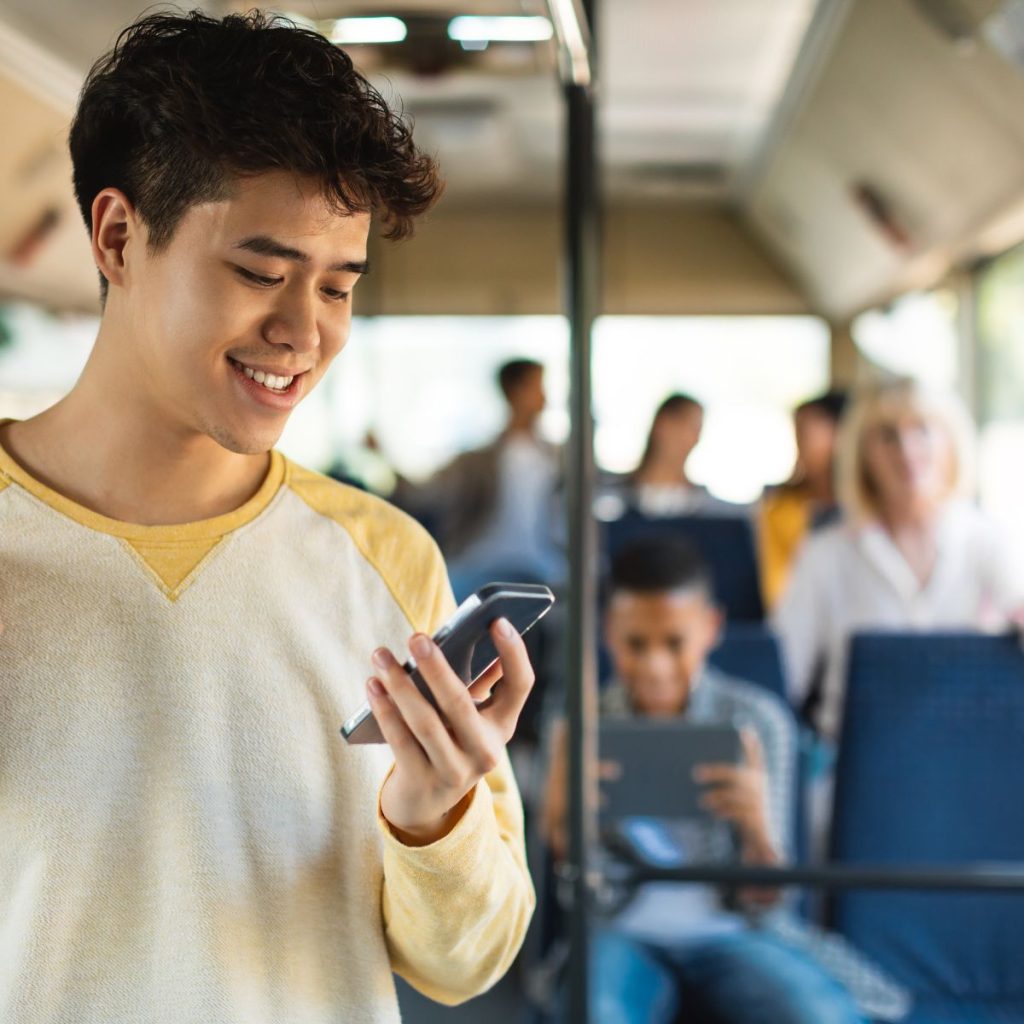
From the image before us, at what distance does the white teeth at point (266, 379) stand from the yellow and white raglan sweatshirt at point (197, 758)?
4.0 inches

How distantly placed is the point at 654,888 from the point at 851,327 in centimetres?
926

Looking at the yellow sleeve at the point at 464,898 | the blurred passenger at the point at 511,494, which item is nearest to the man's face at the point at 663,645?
the blurred passenger at the point at 511,494

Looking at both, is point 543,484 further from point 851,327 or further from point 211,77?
point 851,327

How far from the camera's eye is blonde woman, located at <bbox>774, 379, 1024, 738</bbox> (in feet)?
10.7

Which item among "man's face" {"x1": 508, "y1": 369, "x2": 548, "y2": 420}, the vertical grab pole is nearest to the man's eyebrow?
the vertical grab pole

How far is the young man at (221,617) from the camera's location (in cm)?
58

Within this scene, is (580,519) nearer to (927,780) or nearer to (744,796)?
(744,796)

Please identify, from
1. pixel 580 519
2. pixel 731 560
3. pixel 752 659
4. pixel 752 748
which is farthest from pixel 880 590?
pixel 580 519

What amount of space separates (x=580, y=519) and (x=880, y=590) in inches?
61.8

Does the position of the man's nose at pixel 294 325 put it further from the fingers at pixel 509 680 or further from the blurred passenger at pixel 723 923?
the blurred passenger at pixel 723 923

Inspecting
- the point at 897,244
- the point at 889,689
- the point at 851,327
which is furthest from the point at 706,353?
the point at 889,689

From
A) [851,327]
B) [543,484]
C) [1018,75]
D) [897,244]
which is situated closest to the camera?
[1018,75]

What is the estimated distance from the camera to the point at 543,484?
477 centimetres

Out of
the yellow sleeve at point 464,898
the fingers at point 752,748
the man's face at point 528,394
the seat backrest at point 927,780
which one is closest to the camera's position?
the yellow sleeve at point 464,898
